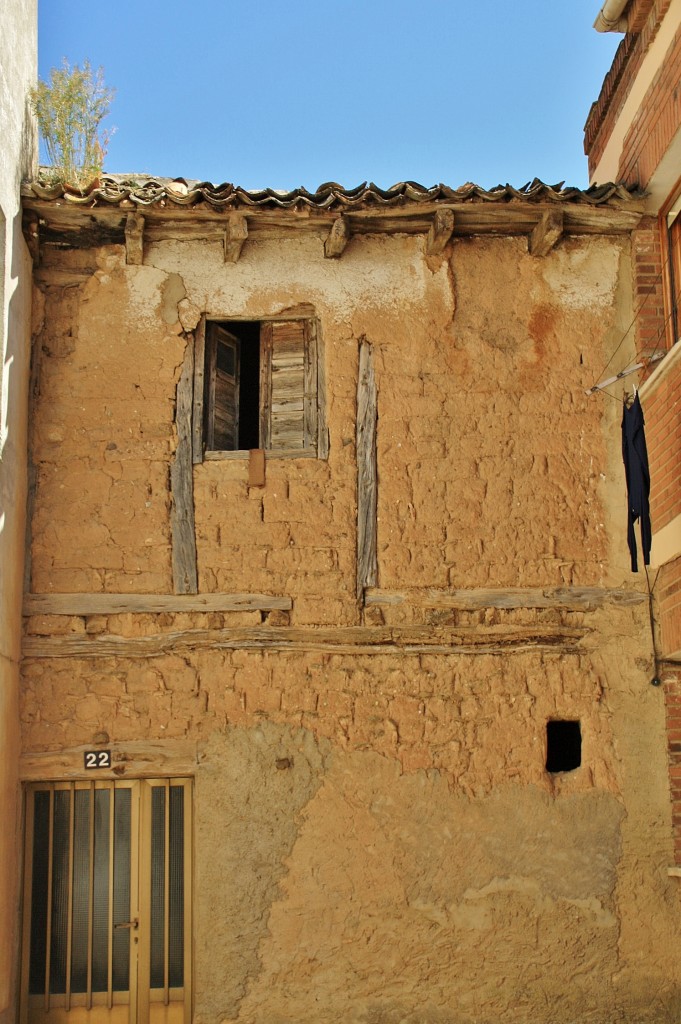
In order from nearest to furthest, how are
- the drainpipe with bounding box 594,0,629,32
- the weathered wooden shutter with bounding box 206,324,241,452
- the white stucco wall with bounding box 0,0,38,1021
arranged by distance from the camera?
the white stucco wall with bounding box 0,0,38,1021
the drainpipe with bounding box 594,0,629,32
the weathered wooden shutter with bounding box 206,324,241,452

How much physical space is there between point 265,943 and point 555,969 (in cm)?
209

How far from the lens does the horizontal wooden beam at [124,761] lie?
866 cm

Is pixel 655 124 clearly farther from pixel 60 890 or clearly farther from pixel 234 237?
pixel 60 890

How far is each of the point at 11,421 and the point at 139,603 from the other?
5.47 ft

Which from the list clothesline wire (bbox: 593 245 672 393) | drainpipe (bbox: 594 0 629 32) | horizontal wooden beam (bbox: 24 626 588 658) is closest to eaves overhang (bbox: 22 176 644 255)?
clothesline wire (bbox: 593 245 672 393)

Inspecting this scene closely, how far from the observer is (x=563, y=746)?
9.09 meters

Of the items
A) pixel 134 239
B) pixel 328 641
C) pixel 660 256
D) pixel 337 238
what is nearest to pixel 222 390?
pixel 134 239

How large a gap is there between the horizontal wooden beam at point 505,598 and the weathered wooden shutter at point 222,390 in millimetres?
1759

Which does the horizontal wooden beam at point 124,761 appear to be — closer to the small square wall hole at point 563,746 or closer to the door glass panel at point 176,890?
the door glass panel at point 176,890

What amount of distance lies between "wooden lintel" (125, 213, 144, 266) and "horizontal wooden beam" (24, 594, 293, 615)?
107 inches

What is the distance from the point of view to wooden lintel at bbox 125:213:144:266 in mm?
9195

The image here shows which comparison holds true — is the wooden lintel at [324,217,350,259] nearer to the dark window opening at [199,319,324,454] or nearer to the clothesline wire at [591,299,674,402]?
the dark window opening at [199,319,324,454]

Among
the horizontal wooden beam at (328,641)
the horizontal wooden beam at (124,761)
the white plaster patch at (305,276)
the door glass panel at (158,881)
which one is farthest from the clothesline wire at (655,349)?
the door glass panel at (158,881)

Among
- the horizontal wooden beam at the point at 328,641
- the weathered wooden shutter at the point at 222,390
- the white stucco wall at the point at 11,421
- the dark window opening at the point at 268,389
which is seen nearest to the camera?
the white stucco wall at the point at 11,421
